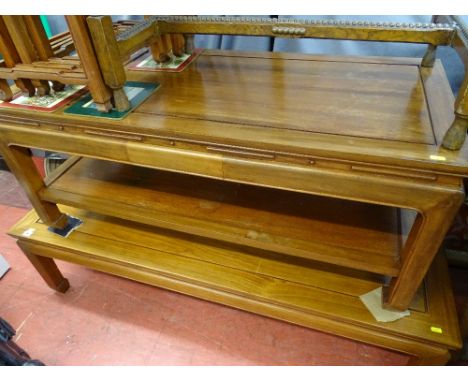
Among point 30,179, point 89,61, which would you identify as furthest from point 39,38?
point 30,179

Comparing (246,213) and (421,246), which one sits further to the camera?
(246,213)

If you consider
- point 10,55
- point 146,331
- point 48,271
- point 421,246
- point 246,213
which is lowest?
point 146,331

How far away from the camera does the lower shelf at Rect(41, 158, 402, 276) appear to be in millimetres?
875

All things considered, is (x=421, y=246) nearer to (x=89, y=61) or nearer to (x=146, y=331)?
(x=89, y=61)

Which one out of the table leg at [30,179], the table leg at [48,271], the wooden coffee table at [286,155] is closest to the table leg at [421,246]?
the wooden coffee table at [286,155]

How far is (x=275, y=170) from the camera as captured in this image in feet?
2.33

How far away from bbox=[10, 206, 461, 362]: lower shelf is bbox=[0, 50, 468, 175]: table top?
48 centimetres

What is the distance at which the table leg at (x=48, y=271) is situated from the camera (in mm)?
1281

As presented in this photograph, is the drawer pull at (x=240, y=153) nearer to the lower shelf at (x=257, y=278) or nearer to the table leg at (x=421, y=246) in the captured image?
the table leg at (x=421, y=246)

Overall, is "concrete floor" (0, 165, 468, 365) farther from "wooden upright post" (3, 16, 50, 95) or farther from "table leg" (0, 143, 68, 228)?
"wooden upright post" (3, 16, 50, 95)

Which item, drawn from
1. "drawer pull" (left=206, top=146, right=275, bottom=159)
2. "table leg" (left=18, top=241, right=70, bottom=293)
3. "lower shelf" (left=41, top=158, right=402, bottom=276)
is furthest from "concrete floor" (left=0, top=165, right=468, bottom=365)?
"drawer pull" (left=206, top=146, right=275, bottom=159)

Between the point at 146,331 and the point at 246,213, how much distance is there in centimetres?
65

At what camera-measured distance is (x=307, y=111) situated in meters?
0.79

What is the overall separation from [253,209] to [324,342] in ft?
1.93
